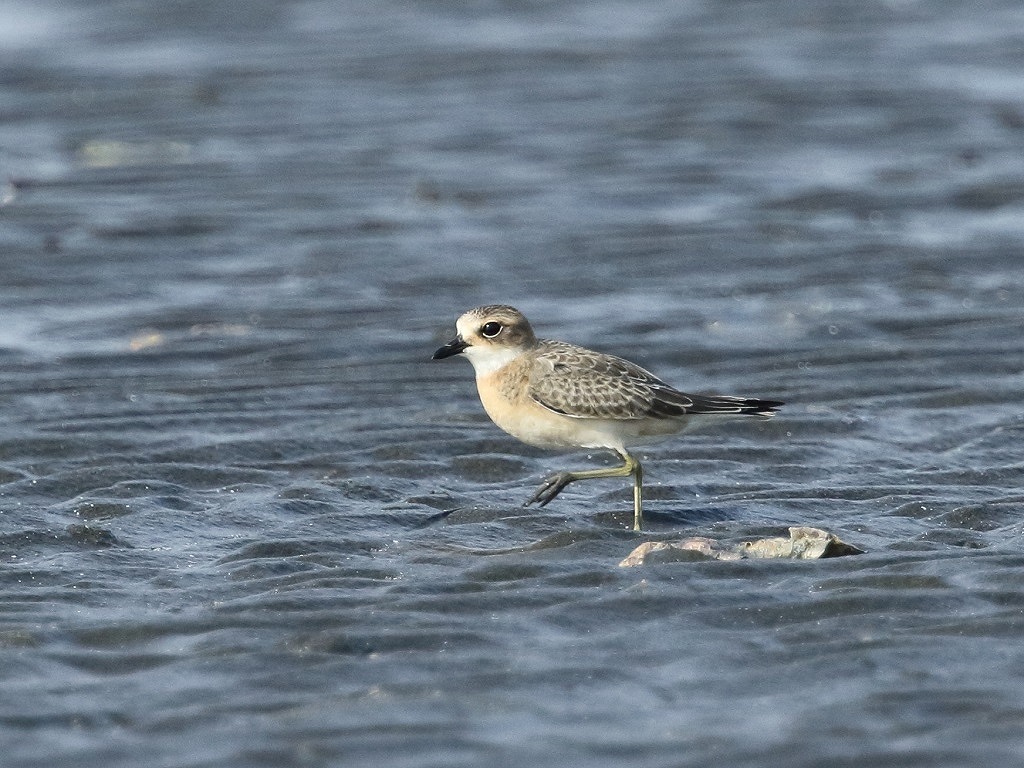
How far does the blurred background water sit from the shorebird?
1.04ft

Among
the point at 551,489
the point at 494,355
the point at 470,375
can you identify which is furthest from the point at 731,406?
the point at 470,375

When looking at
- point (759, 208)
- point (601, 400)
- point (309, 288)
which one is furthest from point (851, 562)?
point (759, 208)

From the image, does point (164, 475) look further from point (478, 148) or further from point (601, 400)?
point (478, 148)

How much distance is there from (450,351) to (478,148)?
8227mm

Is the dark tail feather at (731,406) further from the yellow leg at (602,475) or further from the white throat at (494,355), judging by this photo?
the white throat at (494,355)

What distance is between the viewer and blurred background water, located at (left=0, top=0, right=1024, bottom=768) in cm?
634

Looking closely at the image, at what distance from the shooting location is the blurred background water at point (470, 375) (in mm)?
6344

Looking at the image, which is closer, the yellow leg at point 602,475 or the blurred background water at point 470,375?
the blurred background water at point 470,375

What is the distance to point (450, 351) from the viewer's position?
9.34m

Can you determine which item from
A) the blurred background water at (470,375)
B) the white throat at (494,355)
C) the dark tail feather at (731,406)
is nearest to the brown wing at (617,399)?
the dark tail feather at (731,406)

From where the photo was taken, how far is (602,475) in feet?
30.3

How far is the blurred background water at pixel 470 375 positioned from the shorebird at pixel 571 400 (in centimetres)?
32

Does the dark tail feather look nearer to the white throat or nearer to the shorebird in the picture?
the shorebird

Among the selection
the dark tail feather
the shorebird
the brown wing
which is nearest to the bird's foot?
the shorebird
